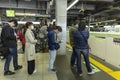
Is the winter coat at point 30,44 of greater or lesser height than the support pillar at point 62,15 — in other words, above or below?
below

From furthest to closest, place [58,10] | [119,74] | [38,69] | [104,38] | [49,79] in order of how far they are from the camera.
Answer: [58,10]
[104,38]
[38,69]
[119,74]
[49,79]

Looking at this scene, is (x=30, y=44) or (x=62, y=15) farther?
(x=62, y=15)

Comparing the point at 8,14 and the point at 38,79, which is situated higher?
the point at 8,14

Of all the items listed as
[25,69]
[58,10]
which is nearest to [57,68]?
[25,69]

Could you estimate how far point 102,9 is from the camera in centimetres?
1406

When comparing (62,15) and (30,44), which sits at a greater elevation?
(62,15)

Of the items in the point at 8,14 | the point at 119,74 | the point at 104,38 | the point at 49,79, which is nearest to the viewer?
the point at 49,79

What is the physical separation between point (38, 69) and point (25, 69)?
1.41ft

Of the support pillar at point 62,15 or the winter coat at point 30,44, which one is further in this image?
the support pillar at point 62,15

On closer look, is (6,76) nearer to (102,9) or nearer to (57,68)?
(57,68)

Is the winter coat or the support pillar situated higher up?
the support pillar

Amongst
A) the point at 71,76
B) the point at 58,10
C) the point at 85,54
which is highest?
the point at 58,10

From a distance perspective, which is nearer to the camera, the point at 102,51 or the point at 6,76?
the point at 6,76

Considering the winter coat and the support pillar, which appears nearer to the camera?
the winter coat
